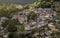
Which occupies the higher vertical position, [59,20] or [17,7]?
[17,7]

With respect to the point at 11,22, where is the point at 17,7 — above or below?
above

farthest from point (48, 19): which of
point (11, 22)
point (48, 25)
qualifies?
point (11, 22)

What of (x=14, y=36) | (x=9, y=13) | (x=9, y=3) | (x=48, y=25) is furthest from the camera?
(x=9, y=3)

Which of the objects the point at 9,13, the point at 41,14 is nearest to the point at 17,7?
the point at 9,13

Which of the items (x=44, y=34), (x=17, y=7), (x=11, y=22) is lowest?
(x=44, y=34)

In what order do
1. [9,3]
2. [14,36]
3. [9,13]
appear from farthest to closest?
[9,3]
[9,13]
[14,36]

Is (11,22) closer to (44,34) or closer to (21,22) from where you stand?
(21,22)

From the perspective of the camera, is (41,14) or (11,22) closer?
(11,22)

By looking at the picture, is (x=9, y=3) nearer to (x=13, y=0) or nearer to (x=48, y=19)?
(x=13, y=0)

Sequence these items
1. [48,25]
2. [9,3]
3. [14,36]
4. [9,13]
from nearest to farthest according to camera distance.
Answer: [14,36]
[48,25]
[9,13]
[9,3]
